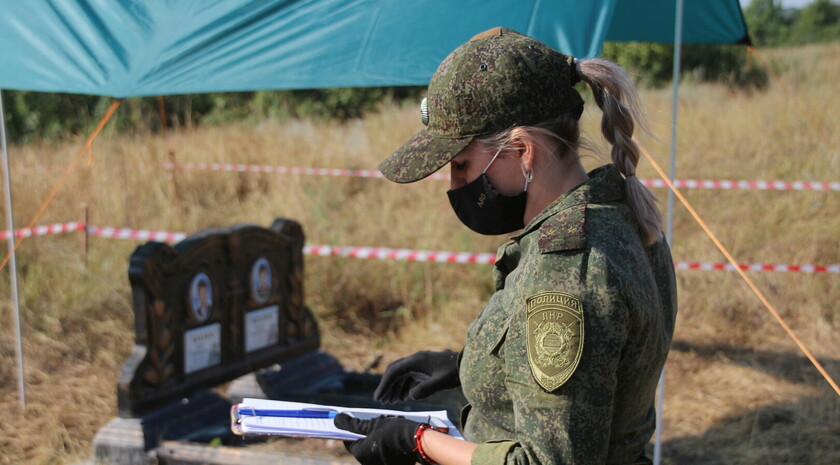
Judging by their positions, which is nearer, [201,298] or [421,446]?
Result: [421,446]

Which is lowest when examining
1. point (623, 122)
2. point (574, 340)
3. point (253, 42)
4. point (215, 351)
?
point (215, 351)

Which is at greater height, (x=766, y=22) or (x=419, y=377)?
(x=766, y=22)

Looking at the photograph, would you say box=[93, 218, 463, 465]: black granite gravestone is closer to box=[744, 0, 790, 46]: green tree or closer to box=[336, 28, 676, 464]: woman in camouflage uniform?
box=[336, 28, 676, 464]: woman in camouflage uniform

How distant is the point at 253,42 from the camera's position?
3236 millimetres

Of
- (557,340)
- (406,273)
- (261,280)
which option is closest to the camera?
(557,340)

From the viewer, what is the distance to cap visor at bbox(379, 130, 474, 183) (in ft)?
5.17

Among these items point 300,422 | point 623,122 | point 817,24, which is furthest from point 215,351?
point 817,24

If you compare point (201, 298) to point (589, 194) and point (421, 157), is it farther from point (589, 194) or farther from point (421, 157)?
point (589, 194)

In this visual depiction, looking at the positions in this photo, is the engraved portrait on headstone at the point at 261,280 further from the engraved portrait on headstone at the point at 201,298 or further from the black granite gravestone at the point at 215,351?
the engraved portrait on headstone at the point at 201,298

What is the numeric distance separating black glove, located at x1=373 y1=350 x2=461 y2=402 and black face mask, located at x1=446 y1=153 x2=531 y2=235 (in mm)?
470

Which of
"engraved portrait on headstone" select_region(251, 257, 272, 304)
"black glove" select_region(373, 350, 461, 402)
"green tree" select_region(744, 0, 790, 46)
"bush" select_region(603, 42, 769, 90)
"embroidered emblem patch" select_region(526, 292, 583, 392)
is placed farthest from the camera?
"green tree" select_region(744, 0, 790, 46)

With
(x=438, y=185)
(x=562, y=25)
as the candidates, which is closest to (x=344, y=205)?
(x=438, y=185)

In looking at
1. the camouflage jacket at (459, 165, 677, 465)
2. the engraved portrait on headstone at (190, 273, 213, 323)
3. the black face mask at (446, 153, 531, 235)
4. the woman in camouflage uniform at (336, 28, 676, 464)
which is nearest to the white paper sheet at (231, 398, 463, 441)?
the woman in camouflage uniform at (336, 28, 676, 464)

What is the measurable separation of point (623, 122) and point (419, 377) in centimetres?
90
